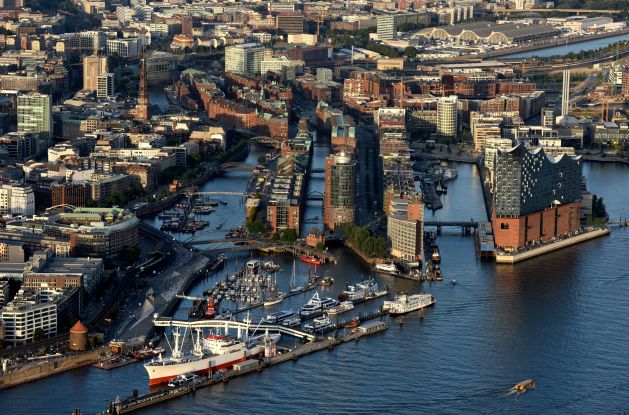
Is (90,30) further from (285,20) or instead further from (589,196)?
(589,196)

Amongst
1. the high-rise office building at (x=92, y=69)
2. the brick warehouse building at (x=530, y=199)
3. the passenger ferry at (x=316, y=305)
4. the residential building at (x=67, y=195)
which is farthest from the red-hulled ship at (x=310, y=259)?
the high-rise office building at (x=92, y=69)

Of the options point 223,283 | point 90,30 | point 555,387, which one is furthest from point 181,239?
point 90,30

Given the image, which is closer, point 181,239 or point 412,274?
point 412,274

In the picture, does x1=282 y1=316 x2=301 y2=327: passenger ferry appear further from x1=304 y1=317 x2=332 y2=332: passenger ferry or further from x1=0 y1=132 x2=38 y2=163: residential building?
x1=0 y1=132 x2=38 y2=163: residential building

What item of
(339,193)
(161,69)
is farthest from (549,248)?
(161,69)

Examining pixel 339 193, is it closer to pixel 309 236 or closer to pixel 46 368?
pixel 309 236

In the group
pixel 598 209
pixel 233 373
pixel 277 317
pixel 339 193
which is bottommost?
pixel 233 373

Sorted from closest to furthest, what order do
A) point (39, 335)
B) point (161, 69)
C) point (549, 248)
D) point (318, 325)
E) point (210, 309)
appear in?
1. point (39, 335)
2. point (318, 325)
3. point (210, 309)
4. point (549, 248)
5. point (161, 69)
